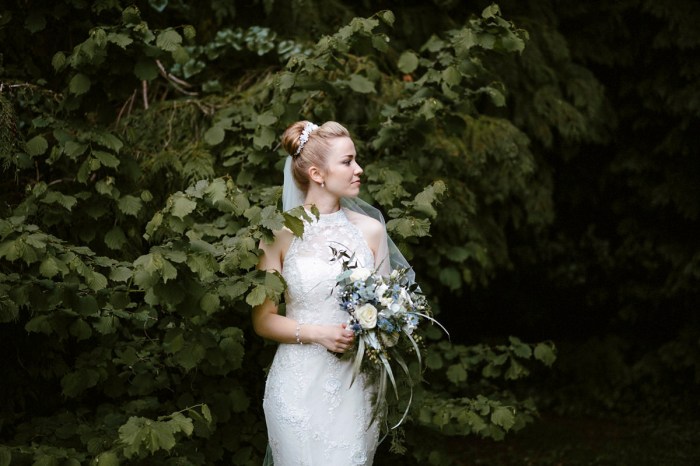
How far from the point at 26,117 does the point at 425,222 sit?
2.11m

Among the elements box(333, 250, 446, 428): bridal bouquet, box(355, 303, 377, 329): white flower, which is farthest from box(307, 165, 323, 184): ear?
box(355, 303, 377, 329): white flower

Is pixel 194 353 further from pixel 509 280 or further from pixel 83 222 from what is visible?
pixel 509 280

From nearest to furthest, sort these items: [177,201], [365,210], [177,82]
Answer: [177,201] → [365,210] → [177,82]

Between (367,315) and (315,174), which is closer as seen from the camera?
(367,315)

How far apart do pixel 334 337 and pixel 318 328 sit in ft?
0.30

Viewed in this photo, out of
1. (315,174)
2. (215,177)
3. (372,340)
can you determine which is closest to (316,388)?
(372,340)

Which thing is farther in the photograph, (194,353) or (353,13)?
(353,13)

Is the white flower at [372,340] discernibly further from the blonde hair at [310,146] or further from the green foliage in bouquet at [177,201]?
the blonde hair at [310,146]

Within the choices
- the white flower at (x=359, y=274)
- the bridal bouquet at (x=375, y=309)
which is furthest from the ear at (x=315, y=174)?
the white flower at (x=359, y=274)

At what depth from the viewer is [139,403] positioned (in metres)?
3.90

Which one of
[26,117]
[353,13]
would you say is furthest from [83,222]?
[353,13]

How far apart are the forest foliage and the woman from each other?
0.67 feet

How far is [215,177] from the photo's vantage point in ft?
14.4

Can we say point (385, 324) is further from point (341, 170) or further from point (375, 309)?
point (341, 170)
